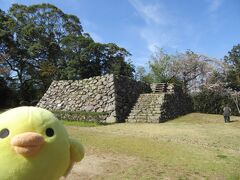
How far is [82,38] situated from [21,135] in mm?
25309

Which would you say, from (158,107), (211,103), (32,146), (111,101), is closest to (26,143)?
(32,146)

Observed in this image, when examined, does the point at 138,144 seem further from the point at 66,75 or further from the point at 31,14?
the point at 31,14

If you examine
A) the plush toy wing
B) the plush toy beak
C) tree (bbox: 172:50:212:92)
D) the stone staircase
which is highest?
tree (bbox: 172:50:212:92)

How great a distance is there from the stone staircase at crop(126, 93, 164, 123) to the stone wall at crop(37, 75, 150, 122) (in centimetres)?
47

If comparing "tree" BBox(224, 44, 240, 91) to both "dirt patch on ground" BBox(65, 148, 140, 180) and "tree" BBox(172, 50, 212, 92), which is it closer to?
"tree" BBox(172, 50, 212, 92)

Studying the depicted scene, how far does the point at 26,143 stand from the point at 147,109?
1744 centimetres

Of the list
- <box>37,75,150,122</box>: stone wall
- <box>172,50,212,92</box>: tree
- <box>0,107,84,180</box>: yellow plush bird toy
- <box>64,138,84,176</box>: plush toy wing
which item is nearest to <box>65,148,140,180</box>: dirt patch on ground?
<box>64,138,84,176</box>: plush toy wing

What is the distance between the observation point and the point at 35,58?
30.7 metres

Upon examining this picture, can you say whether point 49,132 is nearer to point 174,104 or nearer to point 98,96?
point 98,96

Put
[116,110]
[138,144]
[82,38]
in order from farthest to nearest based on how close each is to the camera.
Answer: [82,38], [116,110], [138,144]

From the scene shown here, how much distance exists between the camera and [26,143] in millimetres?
2713

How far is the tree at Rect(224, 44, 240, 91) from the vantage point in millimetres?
28752

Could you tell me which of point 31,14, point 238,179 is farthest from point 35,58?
point 238,179

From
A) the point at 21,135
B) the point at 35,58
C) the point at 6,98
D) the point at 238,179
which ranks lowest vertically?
the point at 238,179
